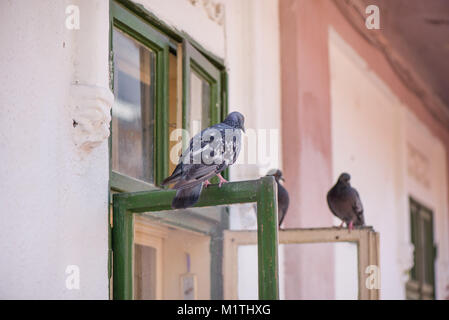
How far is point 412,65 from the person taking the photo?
9688 millimetres

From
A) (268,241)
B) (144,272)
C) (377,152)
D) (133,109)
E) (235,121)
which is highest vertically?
Result: (377,152)

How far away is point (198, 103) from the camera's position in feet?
18.6

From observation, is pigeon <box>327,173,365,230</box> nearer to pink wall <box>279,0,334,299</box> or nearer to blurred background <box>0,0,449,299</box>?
blurred background <box>0,0,449,299</box>

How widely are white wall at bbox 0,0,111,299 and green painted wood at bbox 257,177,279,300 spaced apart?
2.47ft

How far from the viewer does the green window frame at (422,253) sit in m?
9.72

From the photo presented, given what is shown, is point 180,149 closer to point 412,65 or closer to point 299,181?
point 299,181

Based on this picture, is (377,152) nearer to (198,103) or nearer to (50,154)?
(198,103)

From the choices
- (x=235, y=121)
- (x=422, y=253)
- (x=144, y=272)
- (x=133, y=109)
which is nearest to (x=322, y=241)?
(x=144, y=272)

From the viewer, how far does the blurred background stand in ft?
13.1

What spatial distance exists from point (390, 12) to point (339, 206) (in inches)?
119

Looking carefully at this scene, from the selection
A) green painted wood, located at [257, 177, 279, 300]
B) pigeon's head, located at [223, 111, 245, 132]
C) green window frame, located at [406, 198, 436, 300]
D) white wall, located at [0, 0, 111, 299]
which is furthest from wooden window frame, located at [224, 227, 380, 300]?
green window frame, located at [406, 198, 436, 300]

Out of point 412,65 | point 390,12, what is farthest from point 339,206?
point 412,65

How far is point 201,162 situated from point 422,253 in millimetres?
6593

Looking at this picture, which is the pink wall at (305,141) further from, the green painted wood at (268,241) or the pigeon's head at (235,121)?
the green painted wood at (268,241)
